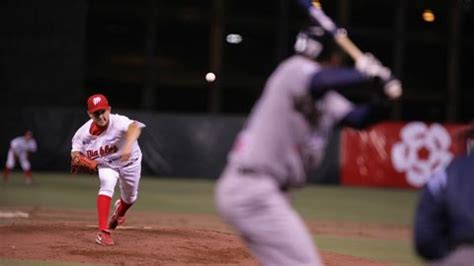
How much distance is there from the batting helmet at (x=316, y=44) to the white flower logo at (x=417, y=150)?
22.9 m

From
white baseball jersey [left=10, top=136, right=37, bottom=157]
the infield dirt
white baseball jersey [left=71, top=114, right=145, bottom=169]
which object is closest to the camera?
the infield dirt

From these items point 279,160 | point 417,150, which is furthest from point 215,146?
point 279,160

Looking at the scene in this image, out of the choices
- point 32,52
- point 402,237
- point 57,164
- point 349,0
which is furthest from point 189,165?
point 402,237

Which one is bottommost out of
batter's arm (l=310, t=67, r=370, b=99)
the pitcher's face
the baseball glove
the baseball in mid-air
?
the baseball in mid-air

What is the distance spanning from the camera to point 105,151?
35.7ft

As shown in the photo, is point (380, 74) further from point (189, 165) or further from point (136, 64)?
point (136, 64)

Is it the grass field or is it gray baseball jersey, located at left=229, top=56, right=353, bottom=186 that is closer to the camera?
gray baseball jersey, located at left=229, top=56, right=353, bottom=186

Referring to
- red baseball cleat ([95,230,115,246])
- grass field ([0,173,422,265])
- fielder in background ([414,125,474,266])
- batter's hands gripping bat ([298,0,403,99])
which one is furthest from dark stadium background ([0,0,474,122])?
fielder in background ([414,125,474,266])

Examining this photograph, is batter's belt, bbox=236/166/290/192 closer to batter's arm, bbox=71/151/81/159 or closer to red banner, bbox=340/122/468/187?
batter's arm, bbox=71/151/81/159

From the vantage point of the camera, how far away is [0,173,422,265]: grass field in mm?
12859

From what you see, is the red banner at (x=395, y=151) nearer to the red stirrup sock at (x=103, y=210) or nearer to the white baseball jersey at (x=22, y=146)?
the white baseball jersey at (x=22, y=146)

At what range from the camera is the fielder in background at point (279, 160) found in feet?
16.4

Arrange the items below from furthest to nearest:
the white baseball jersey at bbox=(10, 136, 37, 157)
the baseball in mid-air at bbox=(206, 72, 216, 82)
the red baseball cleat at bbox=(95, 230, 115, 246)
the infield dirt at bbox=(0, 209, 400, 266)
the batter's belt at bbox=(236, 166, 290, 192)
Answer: the baseball in mid-air at bbox=(206, 72, 216, 82) < the white baseball jersey at bbox=(10, 136, 37, 157) < the red baseball cleat at bbox=(95, 230, 115, 246) < the infield dirt at bbox=(0, 209, 400, 266) < the batter's belt at bbox=(236, 166, 290, 192)

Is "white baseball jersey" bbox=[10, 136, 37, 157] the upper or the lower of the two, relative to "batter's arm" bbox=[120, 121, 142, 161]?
lower
